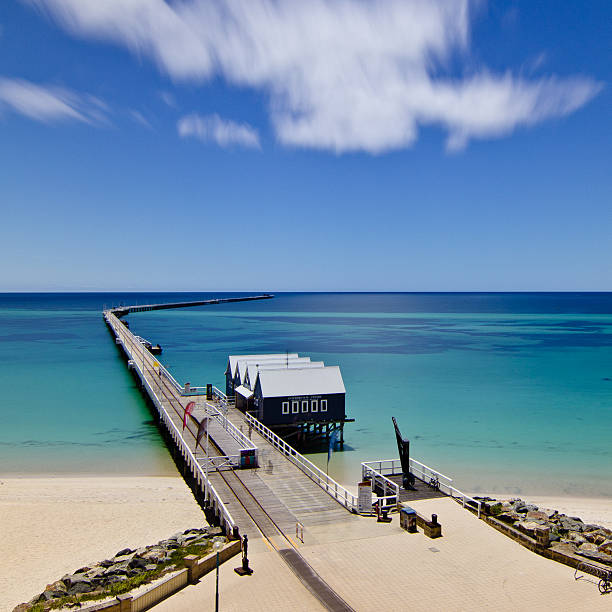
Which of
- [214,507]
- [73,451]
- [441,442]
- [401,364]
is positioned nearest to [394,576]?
[214,507]

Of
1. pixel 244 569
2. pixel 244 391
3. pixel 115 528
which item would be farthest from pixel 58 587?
pixel 244 391

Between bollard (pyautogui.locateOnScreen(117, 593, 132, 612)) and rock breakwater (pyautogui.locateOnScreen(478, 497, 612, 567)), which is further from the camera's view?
Result: rock breakwater (pyautogui.locateOnScreen(478, 497, 612, 567))

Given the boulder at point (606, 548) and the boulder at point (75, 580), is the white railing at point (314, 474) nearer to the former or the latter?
the boulder at point (606, 548)

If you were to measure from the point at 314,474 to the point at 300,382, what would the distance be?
38.8ft

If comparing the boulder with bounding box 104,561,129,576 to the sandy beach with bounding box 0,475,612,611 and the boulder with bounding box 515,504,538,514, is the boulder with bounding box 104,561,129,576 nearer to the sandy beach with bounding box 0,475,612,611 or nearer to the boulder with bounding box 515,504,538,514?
the sandy beach with bounding box 0,475,612,611

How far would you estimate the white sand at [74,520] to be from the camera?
67.9ft

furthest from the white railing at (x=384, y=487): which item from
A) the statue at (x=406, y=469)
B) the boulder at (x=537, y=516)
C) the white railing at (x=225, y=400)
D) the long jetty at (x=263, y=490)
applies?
the white railing at (x=225, y=400)

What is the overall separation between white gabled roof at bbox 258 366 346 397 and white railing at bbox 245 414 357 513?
251 centimetres

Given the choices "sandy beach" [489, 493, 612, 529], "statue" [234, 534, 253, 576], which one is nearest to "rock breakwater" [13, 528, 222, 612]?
"statue" [234, 534, 253, 576]

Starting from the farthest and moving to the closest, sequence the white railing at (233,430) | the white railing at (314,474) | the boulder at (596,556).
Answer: the white railing at (233,430) → the white railing at (314,474) → the boulder at (596,556)

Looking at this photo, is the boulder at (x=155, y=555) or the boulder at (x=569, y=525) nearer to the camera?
the boulder at (x=155, y=555)

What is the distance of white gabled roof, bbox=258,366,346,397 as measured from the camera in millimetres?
37438

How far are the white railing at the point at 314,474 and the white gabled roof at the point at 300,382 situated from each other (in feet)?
8.24

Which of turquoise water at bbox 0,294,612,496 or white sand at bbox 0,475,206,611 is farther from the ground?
turquoise water at bbox 0,294,612,496
